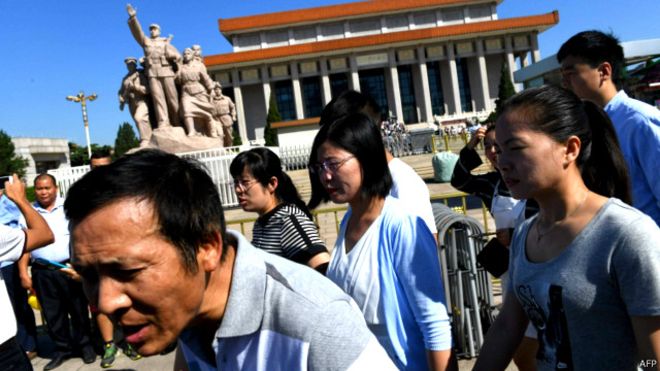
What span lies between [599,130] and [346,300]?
1.10 meters

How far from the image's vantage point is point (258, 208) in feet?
9.81

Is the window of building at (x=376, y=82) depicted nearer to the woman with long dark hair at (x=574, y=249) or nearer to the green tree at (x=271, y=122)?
the green tree at (x=271, y=122)

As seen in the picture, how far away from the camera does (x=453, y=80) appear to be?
174 ft

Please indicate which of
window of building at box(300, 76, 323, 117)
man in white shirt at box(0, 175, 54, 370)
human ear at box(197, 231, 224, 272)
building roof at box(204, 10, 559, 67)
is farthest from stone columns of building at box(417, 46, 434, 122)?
human ear at box(197, 231, 224, 272)

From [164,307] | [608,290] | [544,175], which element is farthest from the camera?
[544,175]

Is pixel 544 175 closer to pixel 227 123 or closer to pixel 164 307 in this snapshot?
pixel 164 307

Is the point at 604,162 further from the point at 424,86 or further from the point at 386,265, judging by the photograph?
the point at 424,86

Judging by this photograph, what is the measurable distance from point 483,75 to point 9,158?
161 ft

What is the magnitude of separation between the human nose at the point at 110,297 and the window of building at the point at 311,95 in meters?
54.6

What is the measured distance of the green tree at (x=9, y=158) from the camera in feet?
162

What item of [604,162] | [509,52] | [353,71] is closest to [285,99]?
[353,71]

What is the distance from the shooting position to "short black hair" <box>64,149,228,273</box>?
1.00 meters

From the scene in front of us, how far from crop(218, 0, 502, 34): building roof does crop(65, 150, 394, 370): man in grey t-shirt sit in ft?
183

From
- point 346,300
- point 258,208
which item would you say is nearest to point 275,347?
point 346,300
